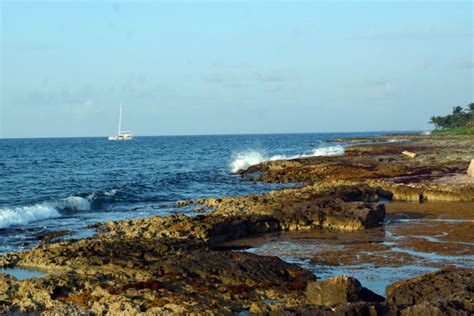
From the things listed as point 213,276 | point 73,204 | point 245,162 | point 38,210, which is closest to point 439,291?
point 213,276

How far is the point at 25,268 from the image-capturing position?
16094 mm

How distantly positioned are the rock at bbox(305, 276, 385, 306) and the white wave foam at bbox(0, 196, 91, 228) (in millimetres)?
18497

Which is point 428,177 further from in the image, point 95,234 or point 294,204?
point 95,234

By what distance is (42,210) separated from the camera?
30.0 metres

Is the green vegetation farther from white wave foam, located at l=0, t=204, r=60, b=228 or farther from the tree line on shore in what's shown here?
white wave foam, located at l=0, t=204, r=60, b=228

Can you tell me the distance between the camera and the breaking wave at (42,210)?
89.6ft

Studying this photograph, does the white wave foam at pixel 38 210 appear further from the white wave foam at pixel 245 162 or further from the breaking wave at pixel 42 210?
the white wave foam at pixel 245 162

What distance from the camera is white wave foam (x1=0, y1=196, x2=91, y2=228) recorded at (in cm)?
2727

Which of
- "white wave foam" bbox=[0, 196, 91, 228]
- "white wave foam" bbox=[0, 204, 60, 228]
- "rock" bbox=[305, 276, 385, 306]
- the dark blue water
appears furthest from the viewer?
"white wave foam" bbox=[0, 196, 91, 228]

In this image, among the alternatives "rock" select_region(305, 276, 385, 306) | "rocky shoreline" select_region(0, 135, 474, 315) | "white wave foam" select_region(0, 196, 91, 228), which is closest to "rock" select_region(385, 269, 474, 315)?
"rocky shoreline" select_region(0, 135, 474, 315)

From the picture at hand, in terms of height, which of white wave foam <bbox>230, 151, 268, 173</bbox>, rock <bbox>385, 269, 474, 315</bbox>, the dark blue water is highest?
rock <bbox>385, 269, 474, 315</bbox>

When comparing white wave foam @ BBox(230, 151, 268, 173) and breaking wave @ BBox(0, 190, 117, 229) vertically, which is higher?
white wave foam @ BBox(230, 151, 268, 173)

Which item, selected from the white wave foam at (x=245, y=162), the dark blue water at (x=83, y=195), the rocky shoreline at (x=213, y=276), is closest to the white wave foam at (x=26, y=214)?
the dark blue water at (x=83, y=195)

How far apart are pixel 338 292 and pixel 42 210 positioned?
2172 cm
